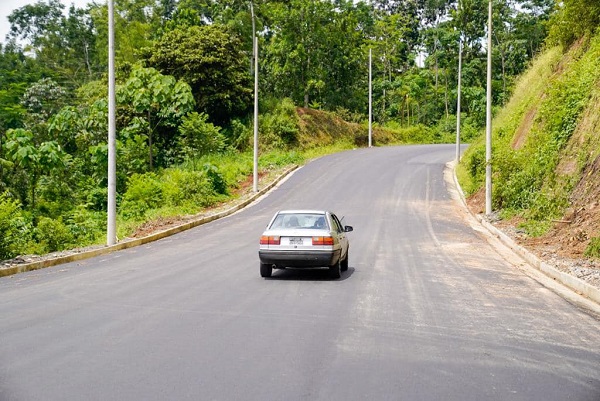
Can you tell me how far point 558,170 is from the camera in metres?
23.8

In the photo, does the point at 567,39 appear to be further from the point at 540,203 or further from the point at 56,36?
the point at 56,36

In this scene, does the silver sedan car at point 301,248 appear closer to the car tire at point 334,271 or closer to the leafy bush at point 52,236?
the car tire at point 334,271

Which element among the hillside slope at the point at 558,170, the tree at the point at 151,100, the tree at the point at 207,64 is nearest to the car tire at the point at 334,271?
the hillside slope at the point at 558,170

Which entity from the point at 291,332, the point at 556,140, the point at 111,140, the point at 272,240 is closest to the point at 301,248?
the point at 272,240

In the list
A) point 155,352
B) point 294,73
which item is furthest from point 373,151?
point 155,352

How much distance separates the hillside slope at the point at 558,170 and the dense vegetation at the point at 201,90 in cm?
517

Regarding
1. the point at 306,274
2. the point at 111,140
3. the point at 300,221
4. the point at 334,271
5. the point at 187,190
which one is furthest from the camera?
the point at 187,190

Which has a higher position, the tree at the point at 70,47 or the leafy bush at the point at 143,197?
the tree at the point at 70,47

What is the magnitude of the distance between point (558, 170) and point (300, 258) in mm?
13988

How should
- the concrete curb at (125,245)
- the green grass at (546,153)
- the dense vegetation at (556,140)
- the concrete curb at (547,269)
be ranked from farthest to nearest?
the green grass at (546,153) < the dense vegetation at (556,140) < the concrete curb at (125,245) < the concrete curb at (547,269)

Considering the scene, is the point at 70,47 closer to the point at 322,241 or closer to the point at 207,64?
the point at 207,64

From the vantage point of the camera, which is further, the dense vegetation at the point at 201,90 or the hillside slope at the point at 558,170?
the dense vegetation at the point at 201,90

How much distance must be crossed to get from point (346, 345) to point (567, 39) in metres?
31.6

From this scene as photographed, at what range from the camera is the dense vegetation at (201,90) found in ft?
111
